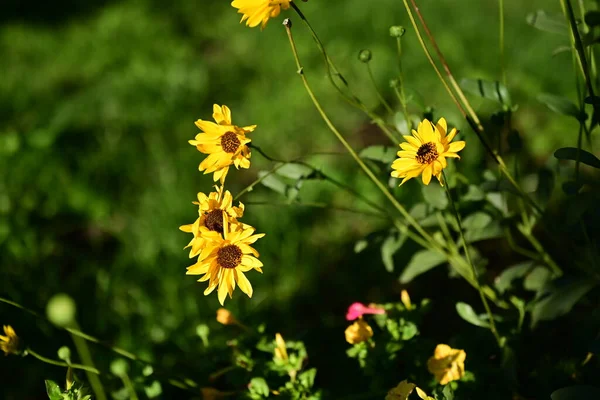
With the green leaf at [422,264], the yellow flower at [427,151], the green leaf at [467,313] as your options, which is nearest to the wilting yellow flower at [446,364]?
the green leaf at [467,313]

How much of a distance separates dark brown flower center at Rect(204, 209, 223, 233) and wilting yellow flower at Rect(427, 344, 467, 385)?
434mm

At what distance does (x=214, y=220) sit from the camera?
1039 mm

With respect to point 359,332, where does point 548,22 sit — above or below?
above

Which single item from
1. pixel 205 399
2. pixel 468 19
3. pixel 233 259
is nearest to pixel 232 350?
pixel 205 399

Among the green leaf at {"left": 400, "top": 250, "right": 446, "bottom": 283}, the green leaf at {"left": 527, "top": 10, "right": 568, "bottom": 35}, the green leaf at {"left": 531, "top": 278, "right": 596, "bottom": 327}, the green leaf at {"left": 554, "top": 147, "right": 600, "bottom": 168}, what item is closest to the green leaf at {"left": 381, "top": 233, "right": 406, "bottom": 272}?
the green leaf at {"left": 400, "top": 250, "right": 446, "bottom": 283}

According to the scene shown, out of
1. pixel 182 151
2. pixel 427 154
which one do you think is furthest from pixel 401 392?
pixel 182 151

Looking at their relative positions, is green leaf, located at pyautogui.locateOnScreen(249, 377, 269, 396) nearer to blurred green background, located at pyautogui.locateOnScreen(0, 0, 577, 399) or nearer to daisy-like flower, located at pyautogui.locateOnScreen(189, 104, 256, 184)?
blurred green background, located at pyautogui.locateOnScreen(0, 0, 577, 399)

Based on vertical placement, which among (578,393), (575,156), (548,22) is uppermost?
(548,22)

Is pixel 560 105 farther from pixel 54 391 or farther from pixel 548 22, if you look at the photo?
pixel 54 391

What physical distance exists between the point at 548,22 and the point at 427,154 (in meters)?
0.54

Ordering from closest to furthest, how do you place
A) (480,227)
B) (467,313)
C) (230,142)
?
(230,142) < (467,313) < (480,227)

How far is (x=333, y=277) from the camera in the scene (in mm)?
1864

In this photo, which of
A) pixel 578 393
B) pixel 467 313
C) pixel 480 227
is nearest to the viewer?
pixel 578 393

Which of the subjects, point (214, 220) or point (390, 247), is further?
point (390, 247)
